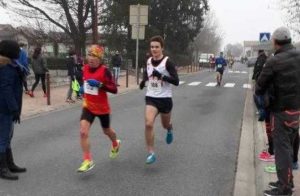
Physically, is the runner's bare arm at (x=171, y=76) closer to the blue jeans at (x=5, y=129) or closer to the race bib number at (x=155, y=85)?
the race bib number at (x=155, y=85)

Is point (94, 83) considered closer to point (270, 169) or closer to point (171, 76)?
point (171, 76)

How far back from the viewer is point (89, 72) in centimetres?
725

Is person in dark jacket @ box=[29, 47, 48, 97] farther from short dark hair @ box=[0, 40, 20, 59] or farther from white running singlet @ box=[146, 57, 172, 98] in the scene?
short dark hair @ box=[0, 40, 20, 59]

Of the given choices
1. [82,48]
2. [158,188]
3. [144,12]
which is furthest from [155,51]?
[82,48]

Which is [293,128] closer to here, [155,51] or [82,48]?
[155,51]

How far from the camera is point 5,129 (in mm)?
6738

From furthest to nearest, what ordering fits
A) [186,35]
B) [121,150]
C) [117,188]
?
1. [186,35]
2. [121,150]
3. [117,188]

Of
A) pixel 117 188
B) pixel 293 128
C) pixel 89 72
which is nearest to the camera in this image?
pixel 293 128

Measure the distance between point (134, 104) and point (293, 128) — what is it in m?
11.5

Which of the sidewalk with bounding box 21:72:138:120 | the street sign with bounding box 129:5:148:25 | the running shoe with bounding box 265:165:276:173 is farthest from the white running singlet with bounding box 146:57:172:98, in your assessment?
the street sign with bounding box 129:5:148:25

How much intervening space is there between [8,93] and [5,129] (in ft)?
1.59

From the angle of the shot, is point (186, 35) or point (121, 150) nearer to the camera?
point (121, 150)

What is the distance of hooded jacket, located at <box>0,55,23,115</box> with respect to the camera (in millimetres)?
6609

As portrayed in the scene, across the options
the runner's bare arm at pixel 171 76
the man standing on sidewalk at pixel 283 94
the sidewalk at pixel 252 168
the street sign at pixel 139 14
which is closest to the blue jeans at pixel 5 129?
the runner's bare arm at pixel 171 76
